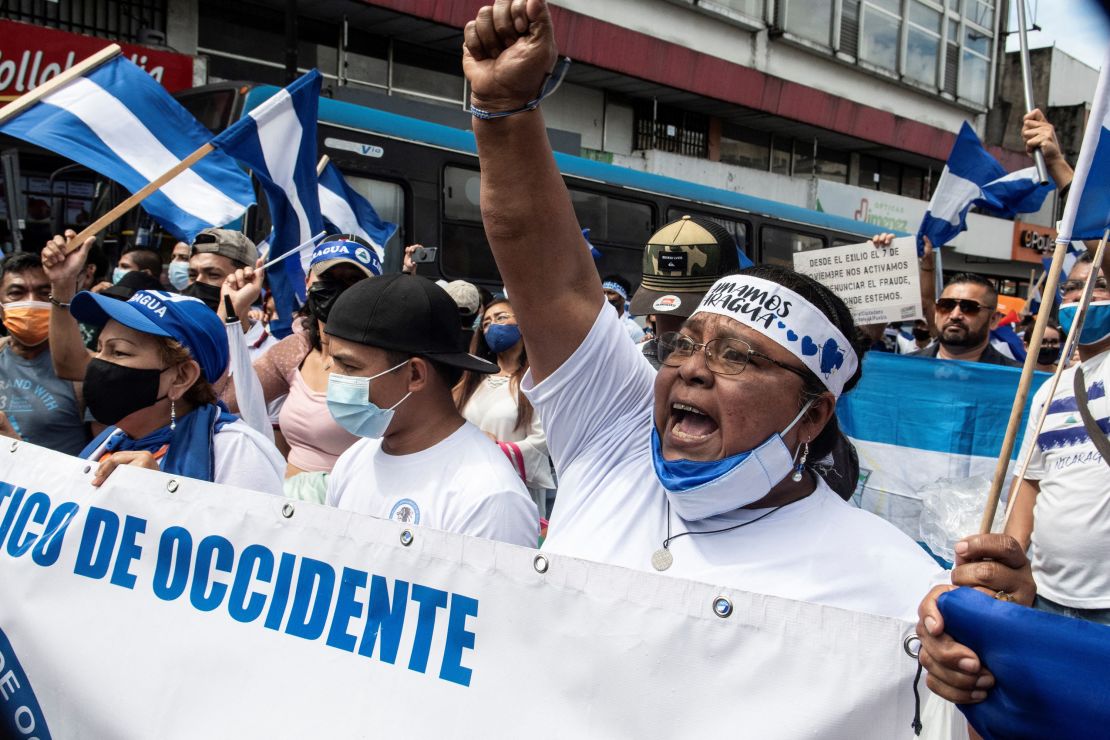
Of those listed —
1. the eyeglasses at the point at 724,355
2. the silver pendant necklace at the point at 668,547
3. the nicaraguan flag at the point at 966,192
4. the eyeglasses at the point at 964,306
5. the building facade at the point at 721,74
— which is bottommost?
the silver pendant necklace at the point at 668,547

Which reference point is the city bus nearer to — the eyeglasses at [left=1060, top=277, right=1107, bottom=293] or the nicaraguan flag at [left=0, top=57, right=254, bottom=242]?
the nicaraguan flag at [left=0, top=57, right=254, bottom=242]

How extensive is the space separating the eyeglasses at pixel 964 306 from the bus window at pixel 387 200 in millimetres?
4912

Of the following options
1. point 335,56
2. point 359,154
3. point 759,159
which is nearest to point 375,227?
point 359,154

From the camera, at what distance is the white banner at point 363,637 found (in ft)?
4.66

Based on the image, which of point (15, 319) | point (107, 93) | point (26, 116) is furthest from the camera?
point (107, 93)

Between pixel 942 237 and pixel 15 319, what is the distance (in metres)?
5.31

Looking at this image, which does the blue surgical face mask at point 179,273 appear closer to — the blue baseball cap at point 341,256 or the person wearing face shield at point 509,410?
the blue baseball cap at point 341,256

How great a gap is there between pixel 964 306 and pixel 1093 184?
3.54 m

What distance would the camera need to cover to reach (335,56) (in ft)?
52.3

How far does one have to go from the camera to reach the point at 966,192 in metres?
6.08

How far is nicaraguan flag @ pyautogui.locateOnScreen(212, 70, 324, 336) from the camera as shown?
190 inches

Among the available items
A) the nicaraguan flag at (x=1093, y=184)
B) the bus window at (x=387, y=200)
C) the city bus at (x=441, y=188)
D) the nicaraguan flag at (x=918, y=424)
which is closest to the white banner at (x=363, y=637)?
the nicaraguan flag at (x=1093, y=184)

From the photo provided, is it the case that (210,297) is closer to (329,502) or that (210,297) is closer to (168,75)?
(329,502)

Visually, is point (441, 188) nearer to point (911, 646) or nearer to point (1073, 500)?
point (1073, 500)
